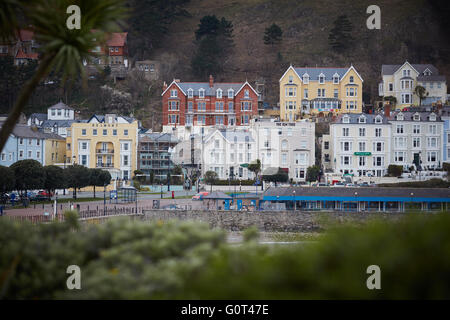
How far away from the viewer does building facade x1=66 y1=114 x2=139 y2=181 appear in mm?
78750

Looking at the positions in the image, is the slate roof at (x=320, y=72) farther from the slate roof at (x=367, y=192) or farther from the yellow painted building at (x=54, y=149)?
the slate roof at (x=367, y=192)

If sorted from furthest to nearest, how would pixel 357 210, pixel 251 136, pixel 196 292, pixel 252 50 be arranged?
pixel 252 50 → pixel 251 136 → pixel 357 210 → pixel 196 292

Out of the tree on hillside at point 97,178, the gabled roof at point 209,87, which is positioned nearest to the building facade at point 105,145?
the tree on hillside at point 97,178

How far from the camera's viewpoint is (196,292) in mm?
10734

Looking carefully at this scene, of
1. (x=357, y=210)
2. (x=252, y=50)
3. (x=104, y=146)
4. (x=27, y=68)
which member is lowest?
(x=357, y=210)

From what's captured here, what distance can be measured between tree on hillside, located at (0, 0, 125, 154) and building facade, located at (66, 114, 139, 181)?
6360cm

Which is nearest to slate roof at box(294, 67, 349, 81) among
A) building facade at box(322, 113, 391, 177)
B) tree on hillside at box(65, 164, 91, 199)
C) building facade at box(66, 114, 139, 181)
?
building facade at box(322, 113, 391, 177)

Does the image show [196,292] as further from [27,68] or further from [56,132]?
[27,68]

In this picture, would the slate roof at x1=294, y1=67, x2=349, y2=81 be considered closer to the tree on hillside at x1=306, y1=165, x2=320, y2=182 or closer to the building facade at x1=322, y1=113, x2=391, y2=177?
the building facade at x1=322, y1=113, x2=391, y2=177

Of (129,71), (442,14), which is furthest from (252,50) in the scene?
(442,14)

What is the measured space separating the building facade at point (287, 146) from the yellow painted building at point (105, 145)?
16876mm
